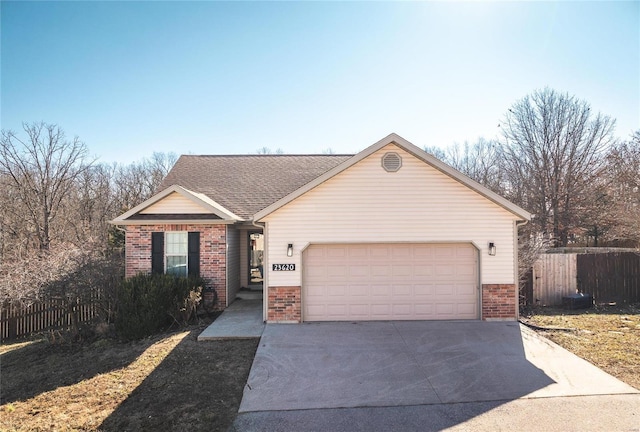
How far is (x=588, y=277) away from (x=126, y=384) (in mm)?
13874

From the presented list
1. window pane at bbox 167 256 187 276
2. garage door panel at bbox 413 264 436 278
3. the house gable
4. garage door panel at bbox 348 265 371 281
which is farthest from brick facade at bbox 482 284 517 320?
window pane at bbox 167 256 187 276

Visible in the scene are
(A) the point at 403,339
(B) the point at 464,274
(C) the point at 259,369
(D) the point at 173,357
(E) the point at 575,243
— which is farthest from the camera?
(E) the point at 575,243

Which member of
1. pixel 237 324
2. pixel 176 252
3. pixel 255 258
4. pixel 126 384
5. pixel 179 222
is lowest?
pixel 126 384

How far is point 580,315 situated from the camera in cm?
1075

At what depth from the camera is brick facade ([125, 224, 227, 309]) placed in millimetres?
11266

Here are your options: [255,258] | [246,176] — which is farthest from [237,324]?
[246,176]

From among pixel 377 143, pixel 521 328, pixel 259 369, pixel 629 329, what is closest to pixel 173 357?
pixel 259 369

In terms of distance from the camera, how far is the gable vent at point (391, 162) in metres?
9.52

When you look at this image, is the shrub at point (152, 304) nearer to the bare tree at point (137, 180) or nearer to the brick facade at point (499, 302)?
the brick facade at point (499, 302)

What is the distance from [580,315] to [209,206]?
464 inches

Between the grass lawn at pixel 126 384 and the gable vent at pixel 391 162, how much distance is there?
5522 mm

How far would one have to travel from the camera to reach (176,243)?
1143cm

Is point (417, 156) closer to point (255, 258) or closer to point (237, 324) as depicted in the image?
point (237, 324)

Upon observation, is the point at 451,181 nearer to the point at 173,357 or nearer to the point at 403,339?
the point at 403,339
